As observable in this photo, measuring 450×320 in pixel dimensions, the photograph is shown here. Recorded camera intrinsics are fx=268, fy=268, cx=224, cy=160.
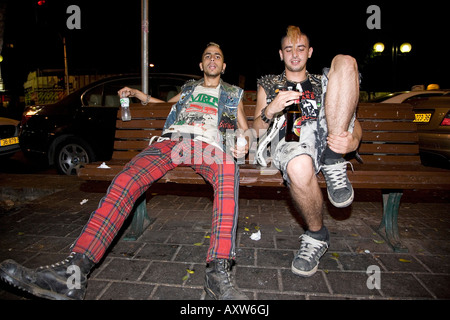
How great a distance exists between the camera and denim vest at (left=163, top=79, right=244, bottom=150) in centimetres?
278

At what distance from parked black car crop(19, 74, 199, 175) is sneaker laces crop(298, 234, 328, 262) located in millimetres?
4076

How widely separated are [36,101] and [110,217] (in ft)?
67.9

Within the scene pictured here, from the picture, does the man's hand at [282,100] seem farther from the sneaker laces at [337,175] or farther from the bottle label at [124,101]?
the bottle label at [124,101]

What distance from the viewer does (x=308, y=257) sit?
211 centimetres

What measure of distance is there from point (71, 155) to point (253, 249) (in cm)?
466

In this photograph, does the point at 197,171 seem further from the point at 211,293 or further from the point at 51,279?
the point at 51,279

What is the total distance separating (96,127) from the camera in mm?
5273

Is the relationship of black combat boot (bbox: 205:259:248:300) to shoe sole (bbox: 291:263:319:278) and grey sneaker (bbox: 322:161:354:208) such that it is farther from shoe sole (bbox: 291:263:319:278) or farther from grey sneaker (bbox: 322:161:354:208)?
grey sneaker (bbox: 322:161:354:208)

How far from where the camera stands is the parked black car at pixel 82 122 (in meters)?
5.29

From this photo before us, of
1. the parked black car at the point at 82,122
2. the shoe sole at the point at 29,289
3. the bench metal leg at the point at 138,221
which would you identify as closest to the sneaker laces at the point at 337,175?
the bench metal leg at the point at 138,221

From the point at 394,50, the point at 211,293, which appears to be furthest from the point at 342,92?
the point at 394,50

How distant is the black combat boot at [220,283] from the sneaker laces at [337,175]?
1.04 meters
